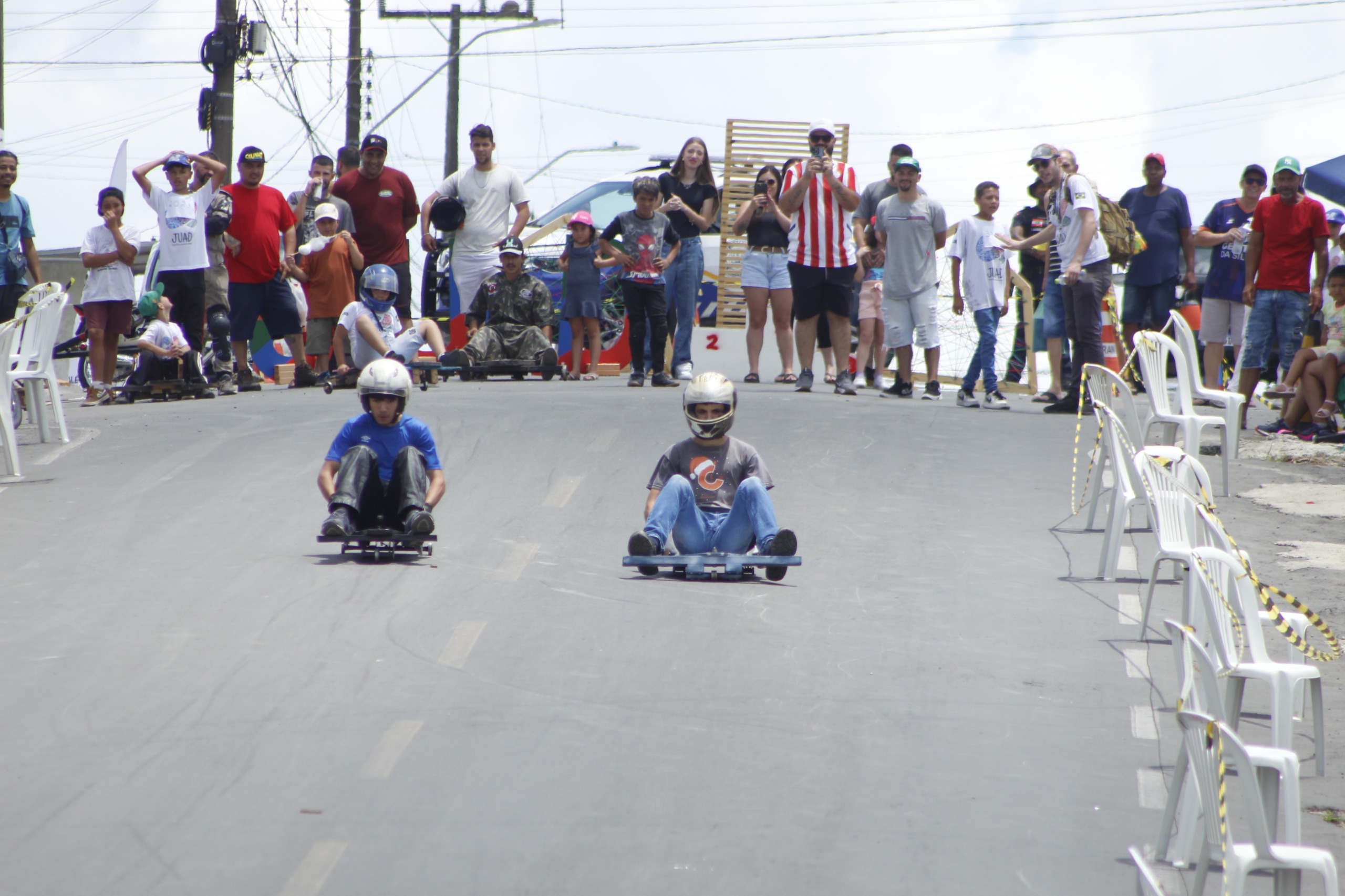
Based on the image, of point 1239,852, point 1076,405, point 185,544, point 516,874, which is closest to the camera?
point 1239,852

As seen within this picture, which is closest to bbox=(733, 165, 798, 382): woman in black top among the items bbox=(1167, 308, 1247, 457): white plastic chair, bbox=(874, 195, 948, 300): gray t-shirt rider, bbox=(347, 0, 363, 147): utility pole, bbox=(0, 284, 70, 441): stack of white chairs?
bbox=(874, 195, 948, 300): gray t-shirt rider

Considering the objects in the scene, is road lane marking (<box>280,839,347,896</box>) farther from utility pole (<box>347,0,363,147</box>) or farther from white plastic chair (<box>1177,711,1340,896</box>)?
utility pole (<box>347,0,363,147</box>)

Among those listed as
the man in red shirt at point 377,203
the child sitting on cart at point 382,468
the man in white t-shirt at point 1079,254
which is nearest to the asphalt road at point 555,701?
the child sitting on cart at point 382,468

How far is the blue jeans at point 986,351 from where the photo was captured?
13.8m

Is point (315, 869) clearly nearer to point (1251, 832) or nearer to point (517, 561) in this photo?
point (1251, 832)

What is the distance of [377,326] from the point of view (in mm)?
14094

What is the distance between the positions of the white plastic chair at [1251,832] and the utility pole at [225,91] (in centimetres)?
2040

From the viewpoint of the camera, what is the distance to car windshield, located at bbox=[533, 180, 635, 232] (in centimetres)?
1900

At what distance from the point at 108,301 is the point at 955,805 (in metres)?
11.6

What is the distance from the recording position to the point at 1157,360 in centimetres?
941

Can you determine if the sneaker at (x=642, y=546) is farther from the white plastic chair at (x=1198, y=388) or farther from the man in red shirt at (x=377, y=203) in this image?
the man in red shirt at (x=377, y=203)

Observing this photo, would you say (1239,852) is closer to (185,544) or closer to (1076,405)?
(185,544)

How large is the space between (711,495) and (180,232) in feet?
27.5

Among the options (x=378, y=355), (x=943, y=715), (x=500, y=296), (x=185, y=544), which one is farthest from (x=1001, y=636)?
(x=500, y=296)
